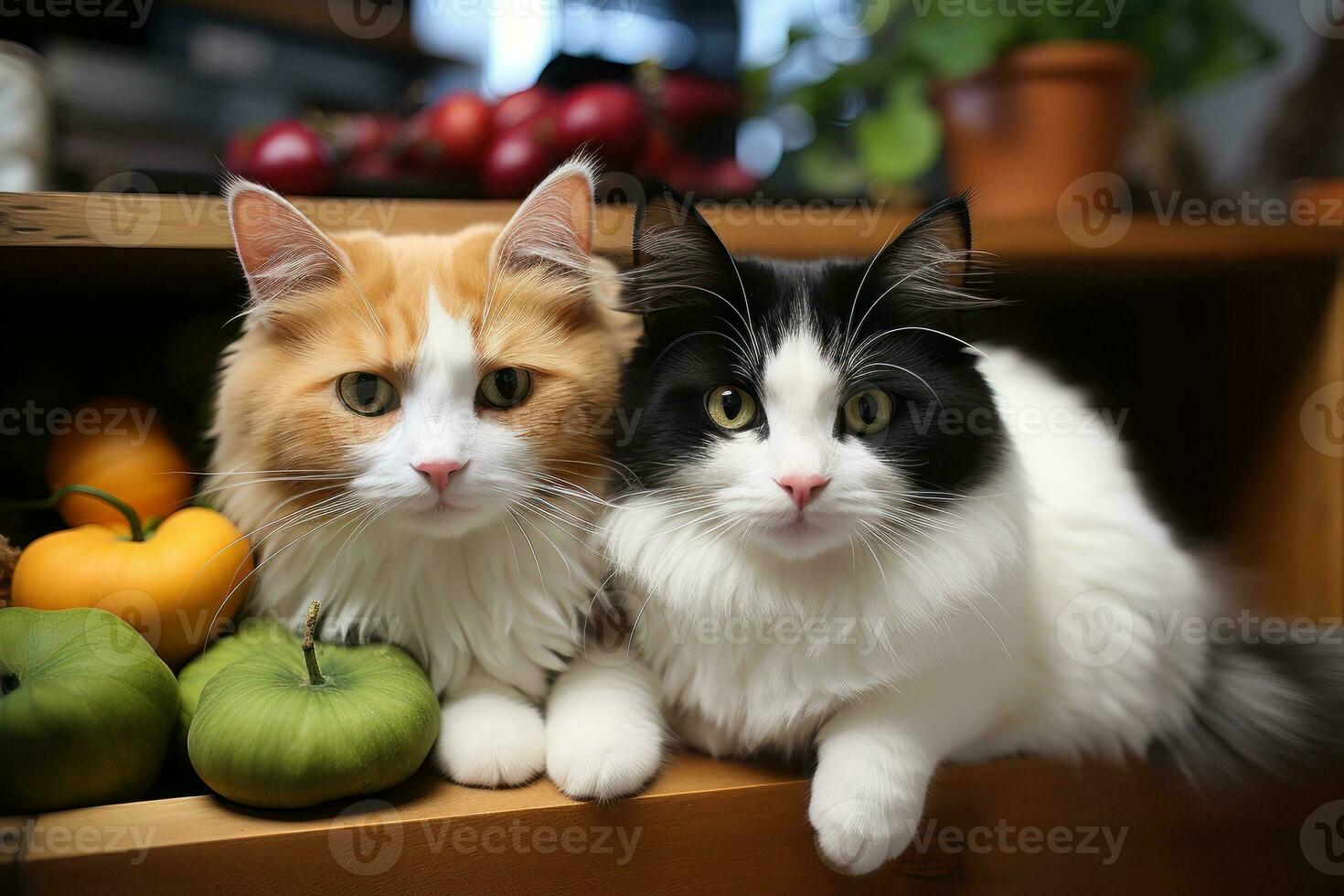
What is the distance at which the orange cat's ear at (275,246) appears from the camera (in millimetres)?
813

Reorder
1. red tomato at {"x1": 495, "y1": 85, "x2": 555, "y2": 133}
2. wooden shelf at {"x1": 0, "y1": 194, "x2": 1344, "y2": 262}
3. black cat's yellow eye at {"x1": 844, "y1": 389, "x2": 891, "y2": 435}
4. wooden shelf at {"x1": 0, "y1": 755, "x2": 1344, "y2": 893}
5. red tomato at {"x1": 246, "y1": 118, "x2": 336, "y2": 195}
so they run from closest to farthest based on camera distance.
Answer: wooden shelf at {"x1": 0, "y1": 755, "x2": 1344, "y2": 893} < black cat's yellow eye at {"x1": 844, "y1": 389, "x2": 891, "y2": 435} < wooden shelf at {"x1": 0, "y1": 194, "x2": 1344, "y2": 262} < red tomato at {"x1": 246, "y1": 118, "x2": 336, "y2": 195} < red tomato at {"x1": 495, "y1": 85, "x2": 555, "y2": 133}

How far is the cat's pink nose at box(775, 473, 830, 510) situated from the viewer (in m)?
0.73

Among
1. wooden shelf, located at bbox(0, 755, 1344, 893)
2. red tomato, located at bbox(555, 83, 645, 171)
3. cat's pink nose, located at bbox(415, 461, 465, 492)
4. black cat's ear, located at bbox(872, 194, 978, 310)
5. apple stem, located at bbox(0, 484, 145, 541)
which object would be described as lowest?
wooden shelf, located at bbox(0, 755, 1344, 893)

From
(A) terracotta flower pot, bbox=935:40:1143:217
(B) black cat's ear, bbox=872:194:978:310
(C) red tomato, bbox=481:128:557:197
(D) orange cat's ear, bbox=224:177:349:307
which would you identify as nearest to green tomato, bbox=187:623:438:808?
(D) orange cat's ear, bbox=224:177:349:307

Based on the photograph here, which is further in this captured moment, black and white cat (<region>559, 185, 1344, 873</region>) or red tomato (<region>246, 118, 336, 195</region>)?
red tomato (<region>246, 118, 336, 195</region>)

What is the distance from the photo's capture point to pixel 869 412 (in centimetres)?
83

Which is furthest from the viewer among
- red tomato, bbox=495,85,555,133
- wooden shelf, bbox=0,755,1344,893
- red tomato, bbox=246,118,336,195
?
red tomato, bbox=495,85,555,133

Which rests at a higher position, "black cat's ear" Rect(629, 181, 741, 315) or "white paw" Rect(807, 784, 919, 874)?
"black cat's ear" Rect(629, 181, 741, 315)

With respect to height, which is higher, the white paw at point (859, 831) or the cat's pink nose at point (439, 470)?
the cat's pink nose at point (439, 470)

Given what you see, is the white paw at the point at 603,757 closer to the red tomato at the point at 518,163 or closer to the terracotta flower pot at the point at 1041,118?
the red tomato at the point at 518,163

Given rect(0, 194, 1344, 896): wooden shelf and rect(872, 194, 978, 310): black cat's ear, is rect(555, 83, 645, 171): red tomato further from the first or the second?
rect(872, 194, 978, 310): black cat's ear

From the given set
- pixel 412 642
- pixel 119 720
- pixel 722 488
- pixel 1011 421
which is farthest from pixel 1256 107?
pixel 119 720

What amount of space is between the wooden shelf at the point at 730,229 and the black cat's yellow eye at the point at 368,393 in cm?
29

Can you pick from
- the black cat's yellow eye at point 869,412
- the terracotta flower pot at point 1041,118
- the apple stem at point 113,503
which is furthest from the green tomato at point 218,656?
the terracotta flower pot at point 1041,118
